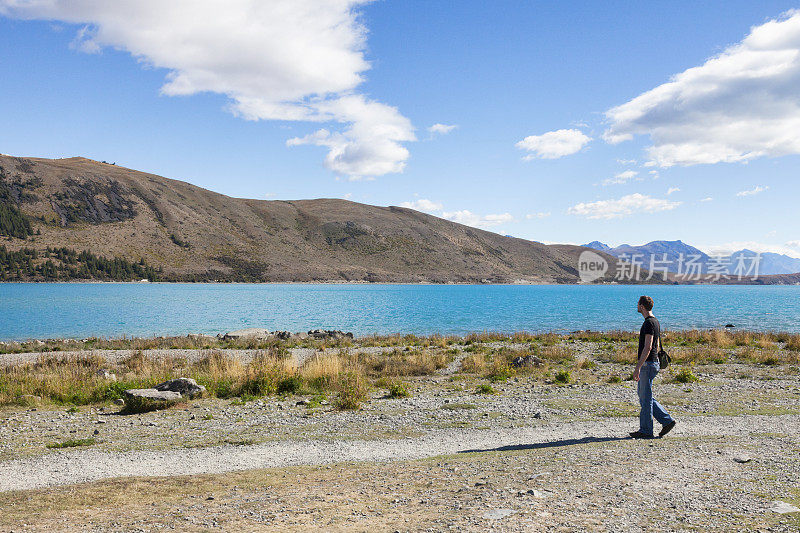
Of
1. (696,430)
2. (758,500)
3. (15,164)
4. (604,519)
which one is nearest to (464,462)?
(604,519)

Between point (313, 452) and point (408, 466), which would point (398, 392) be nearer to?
point (313, 452)

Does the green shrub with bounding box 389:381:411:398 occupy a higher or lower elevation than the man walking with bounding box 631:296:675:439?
lower

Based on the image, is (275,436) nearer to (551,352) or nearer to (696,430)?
(696,430)

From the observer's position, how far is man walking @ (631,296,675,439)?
9703 millimetres

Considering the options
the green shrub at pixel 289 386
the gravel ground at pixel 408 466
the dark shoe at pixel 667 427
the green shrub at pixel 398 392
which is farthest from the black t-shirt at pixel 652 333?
the green shrub at pixel 289 386


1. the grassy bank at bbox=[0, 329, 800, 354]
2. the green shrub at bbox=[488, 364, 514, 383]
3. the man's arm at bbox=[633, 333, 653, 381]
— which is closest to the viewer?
the man's arm at bbox=[633, 333, 653, 381]

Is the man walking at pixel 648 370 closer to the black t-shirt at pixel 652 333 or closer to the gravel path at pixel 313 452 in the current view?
the black t-shirt at pixel 652 333

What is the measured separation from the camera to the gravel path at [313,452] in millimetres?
8336

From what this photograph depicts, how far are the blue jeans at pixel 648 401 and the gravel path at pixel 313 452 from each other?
538mm

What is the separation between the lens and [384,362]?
22.1 meters

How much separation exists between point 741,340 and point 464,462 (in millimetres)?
30838

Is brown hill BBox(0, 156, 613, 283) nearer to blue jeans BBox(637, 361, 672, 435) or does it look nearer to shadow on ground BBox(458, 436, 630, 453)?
shadow on ground BBox(458, 436, 630, 453)

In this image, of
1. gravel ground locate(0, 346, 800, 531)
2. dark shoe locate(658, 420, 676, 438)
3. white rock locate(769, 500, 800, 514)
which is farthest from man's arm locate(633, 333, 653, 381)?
white rock locate(769, 500, 800, 514)

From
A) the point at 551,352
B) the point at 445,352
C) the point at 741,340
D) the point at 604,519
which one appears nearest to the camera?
the point at 604,519
